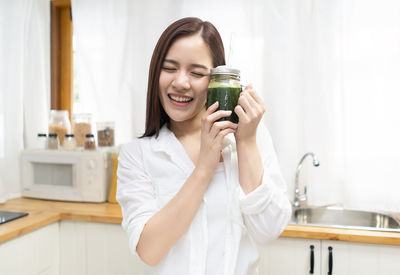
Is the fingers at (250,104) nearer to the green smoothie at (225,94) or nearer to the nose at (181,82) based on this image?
the green smoothie at (225,94)

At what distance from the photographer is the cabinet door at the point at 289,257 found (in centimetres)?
161

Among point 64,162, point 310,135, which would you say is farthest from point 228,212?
point 64,162

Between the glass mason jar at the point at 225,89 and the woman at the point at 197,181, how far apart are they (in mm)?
19

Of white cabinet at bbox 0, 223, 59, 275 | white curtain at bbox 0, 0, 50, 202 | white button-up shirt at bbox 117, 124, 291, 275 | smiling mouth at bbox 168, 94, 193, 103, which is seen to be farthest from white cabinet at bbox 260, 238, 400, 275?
white curtain at bbox 0, 0, 50, 202

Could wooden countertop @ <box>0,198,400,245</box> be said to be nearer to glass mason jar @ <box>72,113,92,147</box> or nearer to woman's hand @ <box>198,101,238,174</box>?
glass mason jar @ <box>72,113,92,147</box>

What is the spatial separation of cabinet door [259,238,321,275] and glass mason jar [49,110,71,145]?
1.43 m

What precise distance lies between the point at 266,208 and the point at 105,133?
1483mm

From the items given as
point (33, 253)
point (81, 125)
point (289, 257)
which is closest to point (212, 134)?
point (289, 257)

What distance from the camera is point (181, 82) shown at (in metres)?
0.98

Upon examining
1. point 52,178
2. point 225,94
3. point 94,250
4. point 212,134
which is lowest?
point 94,250

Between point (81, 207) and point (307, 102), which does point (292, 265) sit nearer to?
point (307, 102)

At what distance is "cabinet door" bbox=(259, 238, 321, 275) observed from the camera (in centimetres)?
161

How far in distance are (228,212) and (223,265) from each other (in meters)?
0.15

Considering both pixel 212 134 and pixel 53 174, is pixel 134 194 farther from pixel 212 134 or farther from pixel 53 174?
pixel 53 174
